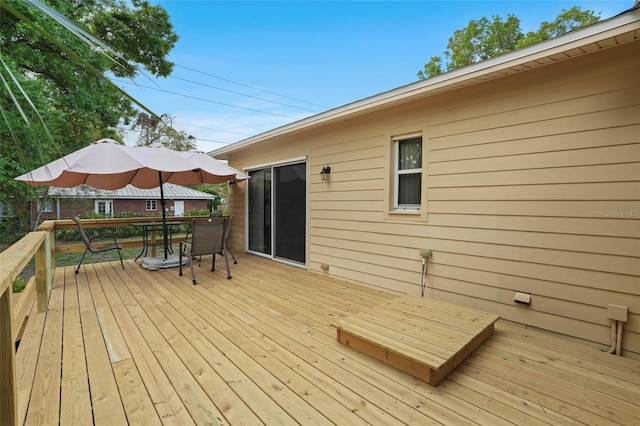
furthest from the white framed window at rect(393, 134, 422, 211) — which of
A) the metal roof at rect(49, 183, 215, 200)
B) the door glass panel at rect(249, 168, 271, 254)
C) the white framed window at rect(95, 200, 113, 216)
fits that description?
the white framed window at rect(95, 200, 113, 216)

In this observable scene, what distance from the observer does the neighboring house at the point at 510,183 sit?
106 inches

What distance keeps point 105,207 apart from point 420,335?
20657mm

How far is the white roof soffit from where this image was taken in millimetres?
2420

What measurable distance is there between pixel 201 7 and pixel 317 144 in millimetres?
6474

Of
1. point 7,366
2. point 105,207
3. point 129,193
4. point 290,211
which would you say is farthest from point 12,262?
point 105,207

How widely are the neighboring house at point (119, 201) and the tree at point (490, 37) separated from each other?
1639cm

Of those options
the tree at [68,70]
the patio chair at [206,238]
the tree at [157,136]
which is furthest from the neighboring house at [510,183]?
the tree at [157,136]

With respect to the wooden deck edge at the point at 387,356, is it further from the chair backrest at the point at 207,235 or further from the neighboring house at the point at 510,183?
the chair backrest at the point at 207,235

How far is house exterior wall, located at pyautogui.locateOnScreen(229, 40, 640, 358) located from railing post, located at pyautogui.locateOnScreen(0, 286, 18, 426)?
146 inches

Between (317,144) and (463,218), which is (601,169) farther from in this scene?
(317,144)

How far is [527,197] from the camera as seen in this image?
10.3 feet

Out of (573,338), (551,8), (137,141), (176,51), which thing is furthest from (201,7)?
(137,141)

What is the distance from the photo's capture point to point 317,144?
5.38 m

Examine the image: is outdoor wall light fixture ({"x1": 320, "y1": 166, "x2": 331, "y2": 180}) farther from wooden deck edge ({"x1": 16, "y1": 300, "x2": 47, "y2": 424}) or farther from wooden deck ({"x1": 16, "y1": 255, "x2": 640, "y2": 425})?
wooden deck edge ({"x1": 16, "y1": 300, "x2": 47, "y2": 424})
